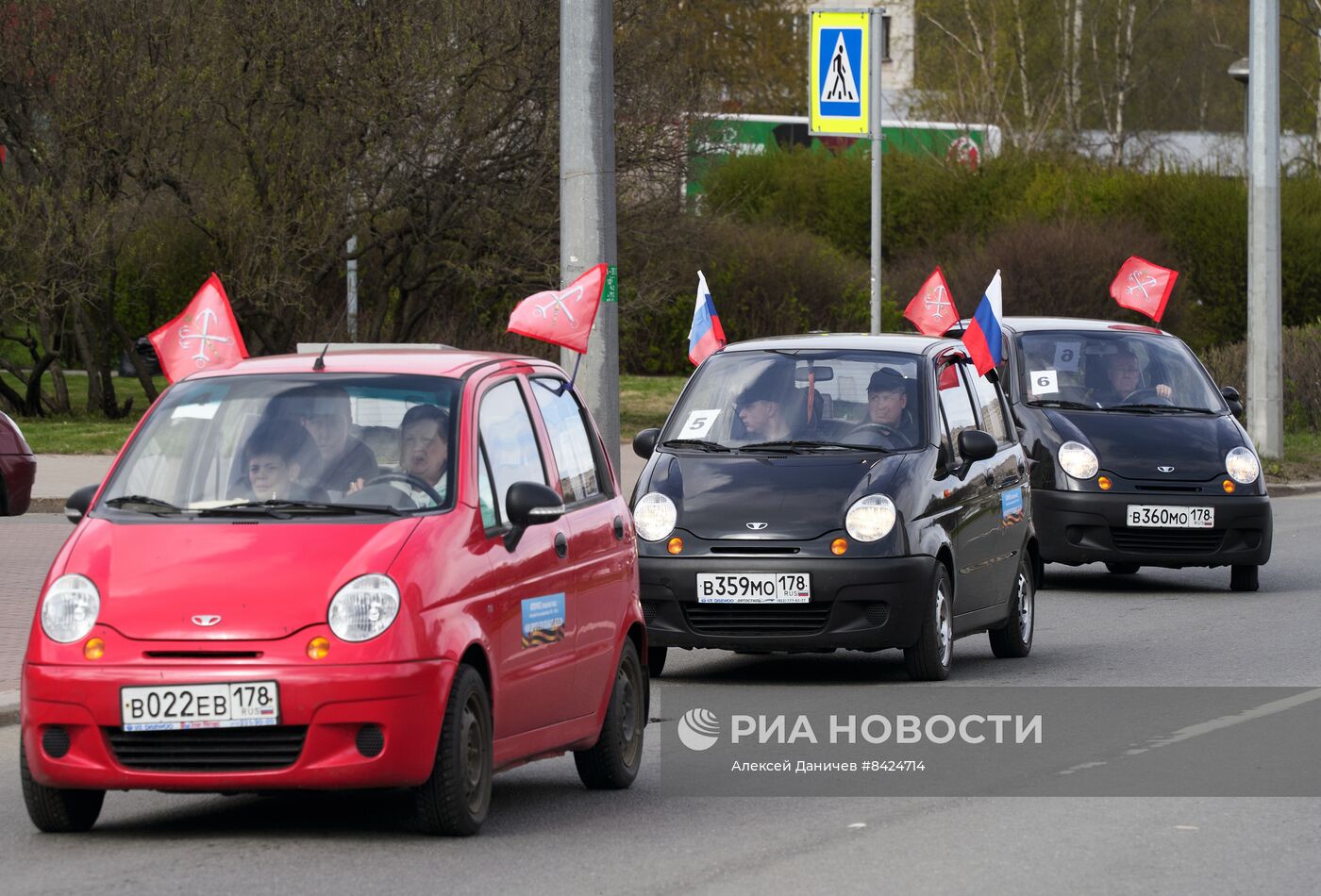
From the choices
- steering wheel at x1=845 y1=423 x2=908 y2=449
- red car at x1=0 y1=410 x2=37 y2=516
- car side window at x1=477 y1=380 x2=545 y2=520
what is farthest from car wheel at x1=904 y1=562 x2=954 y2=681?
red car at x1=0 y1=410 x2=37 y2=516

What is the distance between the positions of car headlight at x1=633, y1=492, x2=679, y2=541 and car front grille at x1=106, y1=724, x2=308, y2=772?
470 centimetres

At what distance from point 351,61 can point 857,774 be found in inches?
912

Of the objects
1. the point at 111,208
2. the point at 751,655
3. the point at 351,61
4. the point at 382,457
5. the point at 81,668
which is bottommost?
the point at 751,655

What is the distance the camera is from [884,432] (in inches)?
465

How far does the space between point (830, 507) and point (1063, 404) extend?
→ 5.93m

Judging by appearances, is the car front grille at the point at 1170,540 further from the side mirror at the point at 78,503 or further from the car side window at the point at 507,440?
the side mirror at the point at 78,503

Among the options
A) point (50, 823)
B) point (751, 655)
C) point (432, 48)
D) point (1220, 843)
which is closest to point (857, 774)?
point (1220, 843)

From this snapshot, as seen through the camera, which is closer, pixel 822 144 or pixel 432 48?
pixel 432 48

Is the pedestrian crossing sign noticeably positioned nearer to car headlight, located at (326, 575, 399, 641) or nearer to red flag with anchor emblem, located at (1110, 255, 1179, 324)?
red flag with anchor emblem, located at (1110, 255, 1179, 324)

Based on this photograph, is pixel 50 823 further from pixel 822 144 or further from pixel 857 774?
pixel 822 144

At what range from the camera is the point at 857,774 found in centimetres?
886

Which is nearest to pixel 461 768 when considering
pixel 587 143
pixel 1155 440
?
pixel 587 143

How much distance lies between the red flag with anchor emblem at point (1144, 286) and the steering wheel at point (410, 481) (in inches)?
777

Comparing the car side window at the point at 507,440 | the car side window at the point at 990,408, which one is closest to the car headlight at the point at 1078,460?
the car side window at the point at 990,408
